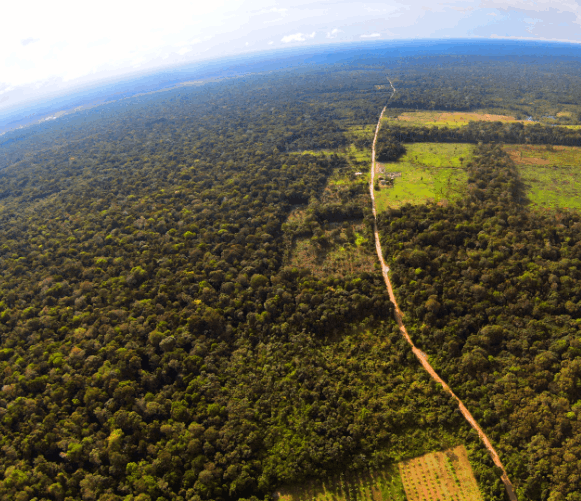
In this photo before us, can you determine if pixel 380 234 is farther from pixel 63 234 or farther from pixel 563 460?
pixel 63 234

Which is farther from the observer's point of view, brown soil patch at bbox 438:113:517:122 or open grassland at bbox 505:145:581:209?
brown soil patch at bbox 438:113:517:122

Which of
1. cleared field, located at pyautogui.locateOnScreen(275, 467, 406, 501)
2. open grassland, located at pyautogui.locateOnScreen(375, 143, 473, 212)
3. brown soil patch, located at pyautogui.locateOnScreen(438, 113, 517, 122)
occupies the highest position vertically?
brown soil patch, located at pyautogui.locateOnScreen(438, 113, 517, 122)

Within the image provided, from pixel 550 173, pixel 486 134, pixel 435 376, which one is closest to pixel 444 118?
pixel 486 134

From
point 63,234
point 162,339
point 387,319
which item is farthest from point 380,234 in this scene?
point 63,234

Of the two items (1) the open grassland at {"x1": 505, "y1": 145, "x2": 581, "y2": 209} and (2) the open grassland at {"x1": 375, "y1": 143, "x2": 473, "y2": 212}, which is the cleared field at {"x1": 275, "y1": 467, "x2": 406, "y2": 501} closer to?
(2) the open grassland at {"x1": 375, "y1": 143, "x2": 473, "y2": 212}

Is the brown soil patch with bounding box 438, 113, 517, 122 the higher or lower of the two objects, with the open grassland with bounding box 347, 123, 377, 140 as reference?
lower

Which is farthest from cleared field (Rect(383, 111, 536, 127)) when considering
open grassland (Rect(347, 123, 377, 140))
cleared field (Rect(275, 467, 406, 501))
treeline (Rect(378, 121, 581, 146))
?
cleared field (Rect(275, 467, 406, 501))
